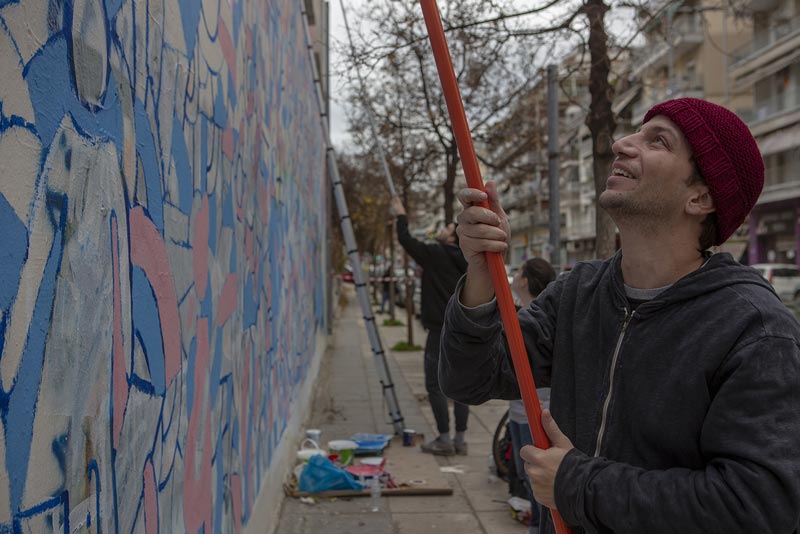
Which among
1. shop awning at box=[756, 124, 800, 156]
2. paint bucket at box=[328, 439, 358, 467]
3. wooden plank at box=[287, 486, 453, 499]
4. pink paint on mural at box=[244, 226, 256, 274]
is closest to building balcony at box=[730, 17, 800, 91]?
shop awning at box=[756, 124, 800, 156]

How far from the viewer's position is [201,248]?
9.37 feet

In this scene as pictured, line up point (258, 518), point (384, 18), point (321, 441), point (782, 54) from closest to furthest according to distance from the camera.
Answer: point (258, 518) < point (321, 441) < point (384, 18) < point (782, 54)

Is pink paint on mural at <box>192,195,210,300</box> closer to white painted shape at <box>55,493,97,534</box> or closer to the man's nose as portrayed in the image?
white painted shape at <box>55,493,97,534</box>

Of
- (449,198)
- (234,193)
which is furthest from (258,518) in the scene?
(449,198)

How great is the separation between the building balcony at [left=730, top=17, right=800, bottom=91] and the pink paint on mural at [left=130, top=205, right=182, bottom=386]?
32685 mm

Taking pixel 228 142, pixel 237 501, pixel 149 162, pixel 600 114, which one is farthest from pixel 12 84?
pixel 600 114

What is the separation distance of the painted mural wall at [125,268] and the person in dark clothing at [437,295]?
2.81 meters

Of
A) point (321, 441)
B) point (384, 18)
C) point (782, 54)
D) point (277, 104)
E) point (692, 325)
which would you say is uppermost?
point (782, 54)

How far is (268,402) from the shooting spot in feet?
16.0

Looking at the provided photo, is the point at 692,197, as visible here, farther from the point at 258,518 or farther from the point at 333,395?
the point at 333,395

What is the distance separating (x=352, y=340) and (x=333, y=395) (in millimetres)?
8661

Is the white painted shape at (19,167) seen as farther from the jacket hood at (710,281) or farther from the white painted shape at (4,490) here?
the jacket hood at (710,281)

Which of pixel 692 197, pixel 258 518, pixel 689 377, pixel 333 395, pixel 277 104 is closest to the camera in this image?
pixel 689 377

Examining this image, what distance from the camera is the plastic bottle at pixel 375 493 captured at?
5484 mm
